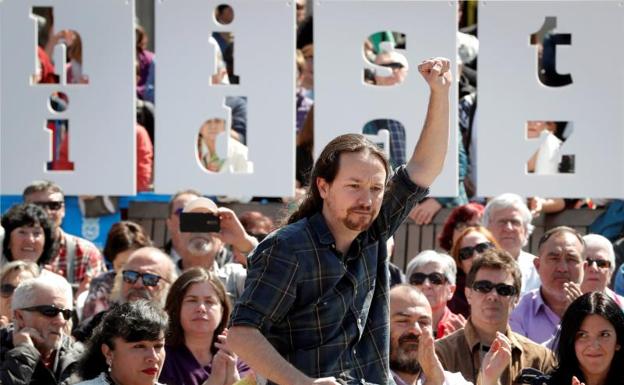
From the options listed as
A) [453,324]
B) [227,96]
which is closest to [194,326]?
[453,324]

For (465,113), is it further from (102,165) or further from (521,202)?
(102,165)

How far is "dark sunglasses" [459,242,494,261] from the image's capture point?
31.1ft

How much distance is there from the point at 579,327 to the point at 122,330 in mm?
2345

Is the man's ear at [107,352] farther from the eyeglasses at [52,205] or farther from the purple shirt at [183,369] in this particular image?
the eyeglasses at [52,205]

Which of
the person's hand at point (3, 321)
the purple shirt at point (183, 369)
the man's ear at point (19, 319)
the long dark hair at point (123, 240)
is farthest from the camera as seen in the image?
the long dark hair at point (123, 240)

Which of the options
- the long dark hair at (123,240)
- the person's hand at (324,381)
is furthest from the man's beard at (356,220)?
the long dark hair at (123,240)

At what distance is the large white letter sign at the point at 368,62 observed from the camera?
10.9 meters

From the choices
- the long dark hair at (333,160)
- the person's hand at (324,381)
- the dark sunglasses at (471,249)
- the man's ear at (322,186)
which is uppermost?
the long dark hair at (333,160)

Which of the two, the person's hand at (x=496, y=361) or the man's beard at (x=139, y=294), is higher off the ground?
the man's beard at (x=139, y=294)

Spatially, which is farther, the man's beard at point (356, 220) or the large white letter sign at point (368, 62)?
the large white letter sign at point (368, 62)

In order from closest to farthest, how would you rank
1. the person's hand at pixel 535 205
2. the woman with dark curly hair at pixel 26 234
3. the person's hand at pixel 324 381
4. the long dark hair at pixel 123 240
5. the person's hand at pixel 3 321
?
1. the person's hand at pixel 324 381
2. the person's hand at pixel 3 321
3. the woman with dark curly hair at pixel 26 234
4. the long dark hair at pixel 123 240
5. the person's hand at pixel 535 205

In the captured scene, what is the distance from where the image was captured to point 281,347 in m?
5.04

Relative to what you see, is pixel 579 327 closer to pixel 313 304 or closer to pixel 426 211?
pixel 313 304

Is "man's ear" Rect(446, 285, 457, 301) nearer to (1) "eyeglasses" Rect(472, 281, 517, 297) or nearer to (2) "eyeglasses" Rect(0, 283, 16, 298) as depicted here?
(1) "eyeglasses" Rect(472, 281, 517, 297)
